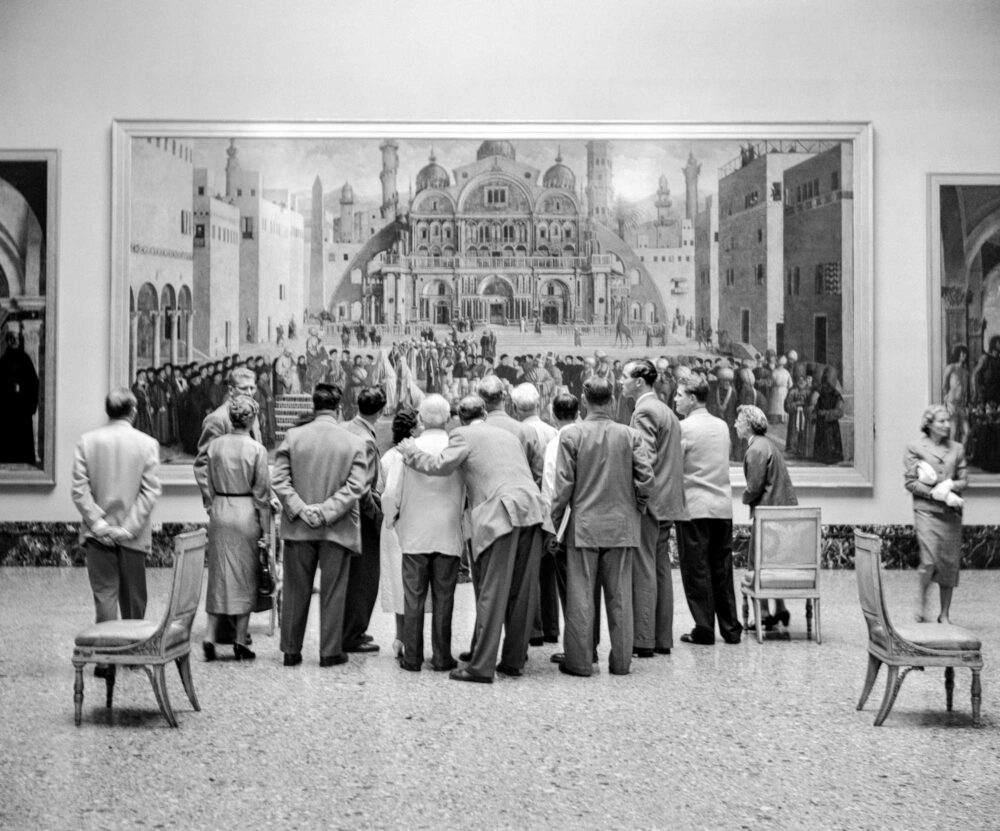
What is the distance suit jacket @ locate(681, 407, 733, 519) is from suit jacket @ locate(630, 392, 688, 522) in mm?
283

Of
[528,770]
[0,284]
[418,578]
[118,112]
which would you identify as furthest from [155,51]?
[528,770]

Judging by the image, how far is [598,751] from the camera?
7.15 m

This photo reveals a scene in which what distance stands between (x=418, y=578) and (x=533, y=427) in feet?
6.64

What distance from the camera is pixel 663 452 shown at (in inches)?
403

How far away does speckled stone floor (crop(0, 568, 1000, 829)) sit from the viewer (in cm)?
602

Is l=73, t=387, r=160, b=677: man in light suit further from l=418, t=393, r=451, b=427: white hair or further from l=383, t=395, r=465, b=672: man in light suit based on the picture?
l=418, t=393, r=451, b=427: white hair

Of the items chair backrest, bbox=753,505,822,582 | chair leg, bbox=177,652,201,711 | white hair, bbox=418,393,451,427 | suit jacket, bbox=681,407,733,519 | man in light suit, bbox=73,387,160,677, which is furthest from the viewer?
chair backrest, bbox=753,505,822,582

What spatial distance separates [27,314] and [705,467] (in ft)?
33.8

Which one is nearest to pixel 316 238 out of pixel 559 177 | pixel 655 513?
pixel 559 177

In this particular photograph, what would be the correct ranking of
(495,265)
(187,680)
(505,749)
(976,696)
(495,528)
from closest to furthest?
(505,749) → (976,696) → (187,680) → (495,528) → (495,265)

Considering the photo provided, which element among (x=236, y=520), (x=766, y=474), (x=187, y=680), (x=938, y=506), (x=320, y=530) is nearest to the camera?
(x=187, y=680)

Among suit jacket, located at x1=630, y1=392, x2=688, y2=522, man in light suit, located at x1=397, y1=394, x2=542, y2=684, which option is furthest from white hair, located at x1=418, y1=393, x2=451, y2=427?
suit jacket, located at x1=630, y1=392, x2=688, y2=522

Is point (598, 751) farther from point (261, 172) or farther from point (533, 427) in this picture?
point (261, 172)

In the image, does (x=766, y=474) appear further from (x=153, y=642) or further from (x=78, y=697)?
(x=78, y=697)
